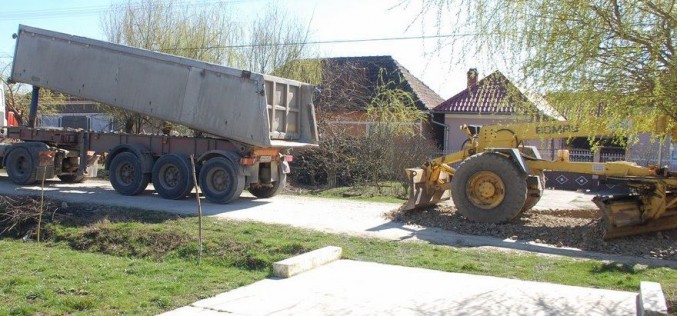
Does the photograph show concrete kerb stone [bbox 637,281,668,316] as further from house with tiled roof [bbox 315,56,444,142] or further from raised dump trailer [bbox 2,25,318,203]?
house with tiled roof [bbox 315,56,444,142]

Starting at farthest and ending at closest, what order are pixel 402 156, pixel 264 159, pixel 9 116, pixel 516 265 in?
1. pixel 9 116
2. pixel 402 156
3. pixel 264 159
4. pixel 516 265

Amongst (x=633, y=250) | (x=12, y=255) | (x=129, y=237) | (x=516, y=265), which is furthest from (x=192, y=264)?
(x=633, y=250)

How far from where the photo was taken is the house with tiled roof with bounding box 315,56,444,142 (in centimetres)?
2217

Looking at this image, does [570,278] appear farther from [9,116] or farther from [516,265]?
[9,116]

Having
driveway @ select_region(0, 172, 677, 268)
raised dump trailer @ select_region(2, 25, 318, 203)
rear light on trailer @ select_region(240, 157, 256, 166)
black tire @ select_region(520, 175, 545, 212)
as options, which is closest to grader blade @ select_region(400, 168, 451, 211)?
driveway @ select_region(0, 172, 677, 268)

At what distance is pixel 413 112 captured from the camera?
21.2 meters

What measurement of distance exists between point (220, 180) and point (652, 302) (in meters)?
10.7

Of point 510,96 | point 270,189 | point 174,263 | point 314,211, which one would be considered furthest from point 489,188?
point 270,189

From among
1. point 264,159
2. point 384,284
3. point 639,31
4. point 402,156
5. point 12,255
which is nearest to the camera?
point 639,31

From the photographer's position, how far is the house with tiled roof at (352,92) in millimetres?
22172

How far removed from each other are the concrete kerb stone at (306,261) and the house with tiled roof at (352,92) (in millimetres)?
11412

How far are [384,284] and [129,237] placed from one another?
4.74 metres

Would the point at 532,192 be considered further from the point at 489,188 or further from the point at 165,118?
Result: the point at 165,118

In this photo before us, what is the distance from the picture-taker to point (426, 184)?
13391mm
